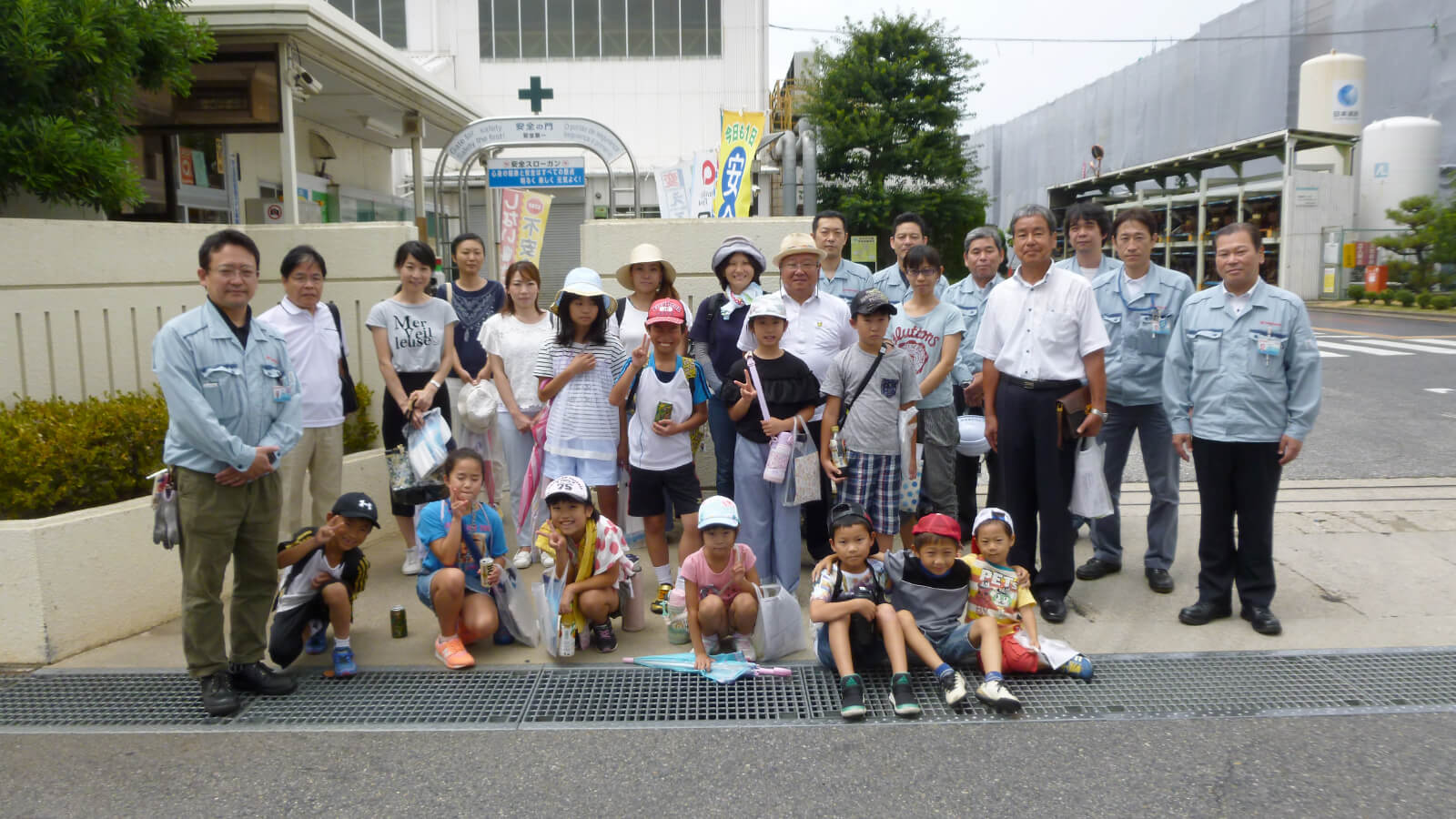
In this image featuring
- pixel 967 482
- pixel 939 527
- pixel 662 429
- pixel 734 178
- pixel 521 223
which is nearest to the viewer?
pixel 939 527

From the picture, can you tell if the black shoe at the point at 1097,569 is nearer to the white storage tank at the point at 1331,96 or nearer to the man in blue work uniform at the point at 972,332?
the man in blue work uniform at the point at 972,332

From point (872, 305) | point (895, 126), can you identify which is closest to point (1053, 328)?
point (872, 305)

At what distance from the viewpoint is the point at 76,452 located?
488cm

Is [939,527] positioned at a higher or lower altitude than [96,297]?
lower

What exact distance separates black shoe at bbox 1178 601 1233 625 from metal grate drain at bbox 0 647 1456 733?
0.40 meters

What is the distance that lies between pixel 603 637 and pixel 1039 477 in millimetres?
2283

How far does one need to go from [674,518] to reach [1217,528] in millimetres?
3367

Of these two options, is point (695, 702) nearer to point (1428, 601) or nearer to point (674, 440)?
point (674, 440)

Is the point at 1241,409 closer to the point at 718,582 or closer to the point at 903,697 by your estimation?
the point at 903,697

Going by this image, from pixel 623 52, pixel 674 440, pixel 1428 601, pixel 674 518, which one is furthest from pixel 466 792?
pixel 623 52

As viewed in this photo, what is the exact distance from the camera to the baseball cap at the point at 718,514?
14.2 ft

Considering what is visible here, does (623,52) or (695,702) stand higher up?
(623,52)

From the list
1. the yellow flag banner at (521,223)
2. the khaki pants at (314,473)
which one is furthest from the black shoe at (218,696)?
the yellow flag banner at (521,223)

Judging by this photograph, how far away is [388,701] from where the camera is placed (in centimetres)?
415
